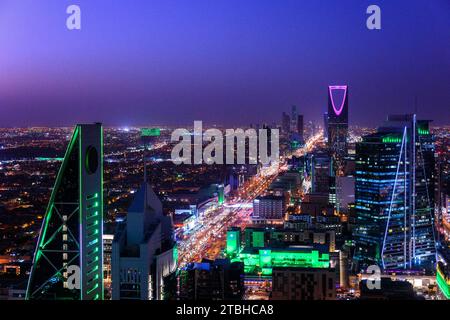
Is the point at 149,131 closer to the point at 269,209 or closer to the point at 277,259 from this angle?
the point at 277,259

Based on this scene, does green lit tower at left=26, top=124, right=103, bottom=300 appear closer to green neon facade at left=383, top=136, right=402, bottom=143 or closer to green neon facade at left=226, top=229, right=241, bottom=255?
green neon facade at left=226, top=229, right=241, bottom=255

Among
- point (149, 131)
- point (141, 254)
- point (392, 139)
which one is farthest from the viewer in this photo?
point (392, 139)

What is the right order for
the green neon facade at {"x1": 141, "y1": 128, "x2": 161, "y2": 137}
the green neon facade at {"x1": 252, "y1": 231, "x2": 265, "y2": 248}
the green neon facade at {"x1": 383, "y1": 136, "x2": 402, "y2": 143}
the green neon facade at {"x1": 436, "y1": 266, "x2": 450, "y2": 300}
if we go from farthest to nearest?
the green neon facade at {"x1": 252, "y1": 231, "x2": 265, "y2": 248}
the green neon facade at {"x1": 383, "y1": 136, "x2": 402, "y2": 143}
the green neon facade at {"x1": 436, "y1": 266, "x2": 450, "y2": 300}
the green neon facade at {"x1": 141, "y1": 128, "x2": 161, "y2": 137}
